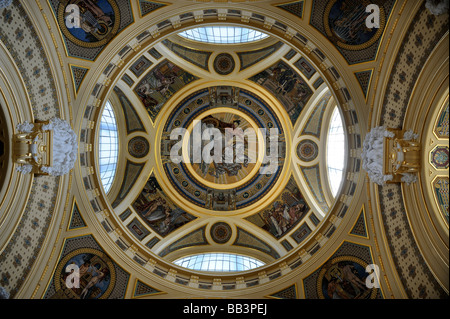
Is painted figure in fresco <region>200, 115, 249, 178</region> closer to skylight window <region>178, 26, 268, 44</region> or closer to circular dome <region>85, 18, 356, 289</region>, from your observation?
circular dome <region>85, 18, 356, 289</region>

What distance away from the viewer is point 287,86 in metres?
20.6

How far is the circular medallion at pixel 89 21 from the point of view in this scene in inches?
510

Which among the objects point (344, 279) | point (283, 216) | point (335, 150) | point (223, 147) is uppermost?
point (223, 147)

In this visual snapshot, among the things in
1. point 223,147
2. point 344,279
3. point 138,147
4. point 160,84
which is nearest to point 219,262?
point 223,147

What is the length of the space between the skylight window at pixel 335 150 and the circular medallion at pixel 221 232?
23.1ft

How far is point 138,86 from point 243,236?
1109 cm

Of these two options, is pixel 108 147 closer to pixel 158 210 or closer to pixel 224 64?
pixel 158 210

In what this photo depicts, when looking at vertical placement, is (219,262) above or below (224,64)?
below

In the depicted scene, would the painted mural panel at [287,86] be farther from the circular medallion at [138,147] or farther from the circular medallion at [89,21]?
the circular medallion at [89,21]

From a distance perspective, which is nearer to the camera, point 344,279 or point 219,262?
point 344,279

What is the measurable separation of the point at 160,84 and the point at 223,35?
4.52 meters

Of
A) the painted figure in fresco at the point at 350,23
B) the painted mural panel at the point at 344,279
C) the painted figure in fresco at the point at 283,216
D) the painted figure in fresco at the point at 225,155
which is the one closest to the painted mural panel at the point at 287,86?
the painted figure in fresco at the point at 225,155
